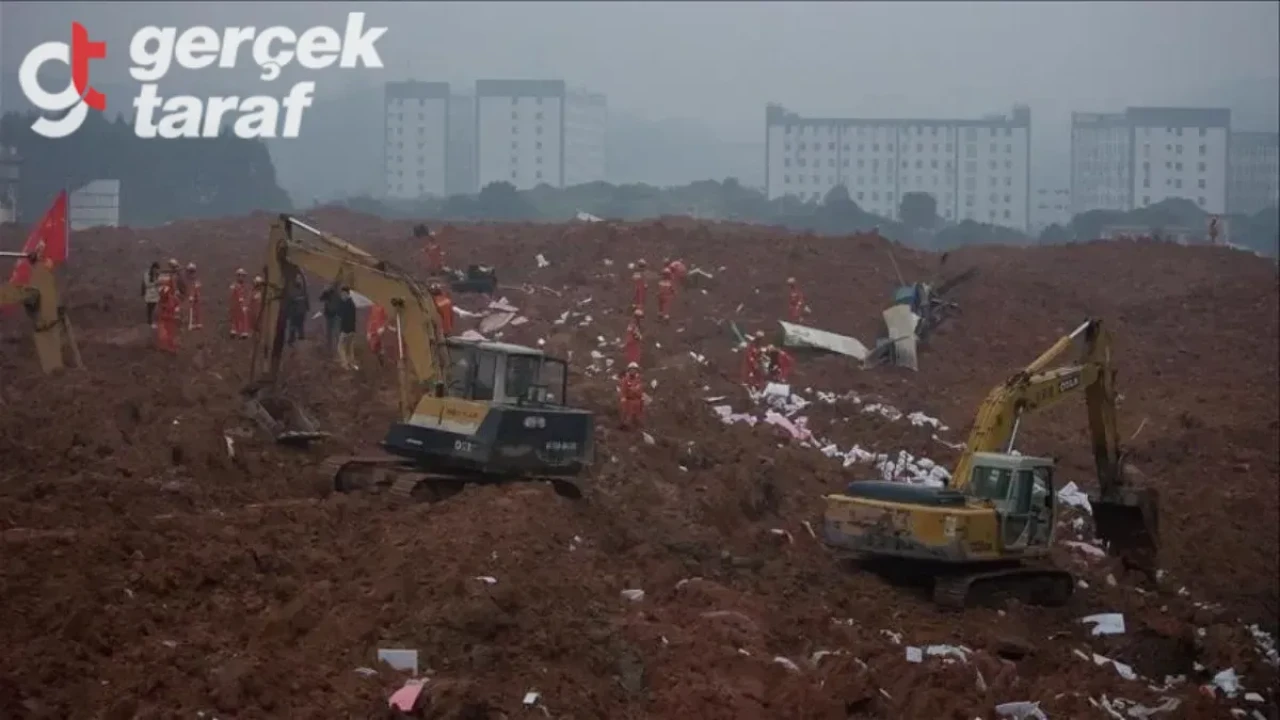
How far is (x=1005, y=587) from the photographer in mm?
16188

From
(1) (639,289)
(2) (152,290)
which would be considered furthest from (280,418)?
(1) (639,289)

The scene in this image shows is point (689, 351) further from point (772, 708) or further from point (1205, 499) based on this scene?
point (772, 708)

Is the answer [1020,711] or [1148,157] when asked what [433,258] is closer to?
[1020,711]

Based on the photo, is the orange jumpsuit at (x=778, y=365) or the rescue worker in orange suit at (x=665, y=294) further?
the rescue worker in orange suit at (x=665, y=294)

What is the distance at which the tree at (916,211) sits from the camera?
57812 millimetres

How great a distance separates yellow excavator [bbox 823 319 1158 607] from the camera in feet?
50.8

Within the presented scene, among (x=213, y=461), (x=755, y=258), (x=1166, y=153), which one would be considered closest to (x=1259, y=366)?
(x=755, y=258)

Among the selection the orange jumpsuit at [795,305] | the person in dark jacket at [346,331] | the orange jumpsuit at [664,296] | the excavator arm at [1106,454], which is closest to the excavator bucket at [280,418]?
the person in dark jacket at [346,331]

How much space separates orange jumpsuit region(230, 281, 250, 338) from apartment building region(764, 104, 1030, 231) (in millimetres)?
38321

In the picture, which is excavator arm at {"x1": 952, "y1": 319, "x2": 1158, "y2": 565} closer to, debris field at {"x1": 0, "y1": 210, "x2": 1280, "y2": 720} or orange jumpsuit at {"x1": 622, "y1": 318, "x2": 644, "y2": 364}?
debris field at {"x1": 0, "y1": 210, "x2": 1280, "y2": 720}

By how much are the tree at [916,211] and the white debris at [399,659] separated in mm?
48003

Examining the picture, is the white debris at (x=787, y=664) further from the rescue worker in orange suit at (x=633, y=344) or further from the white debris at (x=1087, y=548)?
the rescue worker in orange suit at (x=633, y=344)

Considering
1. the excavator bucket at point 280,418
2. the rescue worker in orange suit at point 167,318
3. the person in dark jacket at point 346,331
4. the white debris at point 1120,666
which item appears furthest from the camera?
the person in dark jacket at point 346,331
